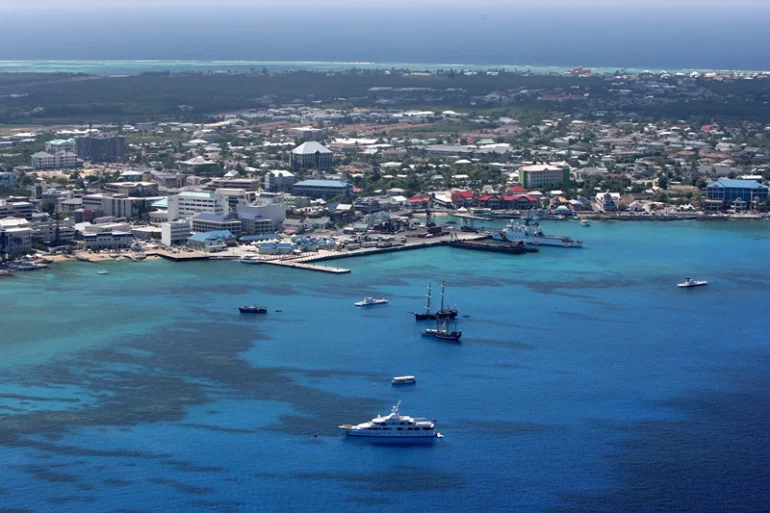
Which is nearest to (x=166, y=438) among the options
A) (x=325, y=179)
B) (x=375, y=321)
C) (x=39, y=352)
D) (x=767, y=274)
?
(x=39, y=352)

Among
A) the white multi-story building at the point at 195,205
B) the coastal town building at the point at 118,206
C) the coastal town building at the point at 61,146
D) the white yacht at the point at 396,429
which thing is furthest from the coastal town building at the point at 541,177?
the white yacht at the point at 396,429

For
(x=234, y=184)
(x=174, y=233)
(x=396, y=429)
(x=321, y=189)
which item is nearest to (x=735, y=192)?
(x=321, y=189)

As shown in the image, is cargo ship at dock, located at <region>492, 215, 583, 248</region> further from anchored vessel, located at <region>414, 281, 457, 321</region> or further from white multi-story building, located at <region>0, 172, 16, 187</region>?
white multi-story building, located at <region>0, 172, 16, 187</region>

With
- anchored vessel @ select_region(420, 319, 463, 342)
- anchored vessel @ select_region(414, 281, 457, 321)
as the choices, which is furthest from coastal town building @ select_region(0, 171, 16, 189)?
anchored vessel @ select_region(420, 319, 463, 342)

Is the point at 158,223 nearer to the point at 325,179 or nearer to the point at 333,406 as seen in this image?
the point at 325,179

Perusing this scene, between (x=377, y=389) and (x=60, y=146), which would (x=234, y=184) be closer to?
(x=60, y=146)

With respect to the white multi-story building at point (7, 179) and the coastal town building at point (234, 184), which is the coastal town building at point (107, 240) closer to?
the coastal town building at point (234, 184)

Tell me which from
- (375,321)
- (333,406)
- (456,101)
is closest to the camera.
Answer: (333,406)
